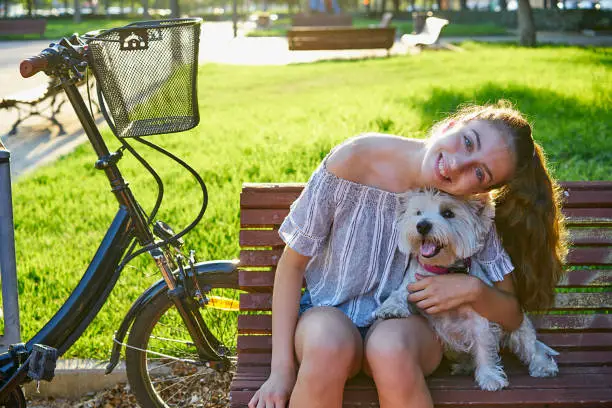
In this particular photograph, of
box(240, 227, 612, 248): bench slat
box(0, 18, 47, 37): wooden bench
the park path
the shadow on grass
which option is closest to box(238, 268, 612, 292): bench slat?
box(240, 227, 612, 248): bench slat

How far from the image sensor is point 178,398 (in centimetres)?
384

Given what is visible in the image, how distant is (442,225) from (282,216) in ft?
2.65

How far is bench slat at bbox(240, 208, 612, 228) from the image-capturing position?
10.7 ft

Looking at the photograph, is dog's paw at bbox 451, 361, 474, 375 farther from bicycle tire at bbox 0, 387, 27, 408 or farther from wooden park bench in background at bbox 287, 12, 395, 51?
wooden park bench in background at bbox 287, 12, 395, 51

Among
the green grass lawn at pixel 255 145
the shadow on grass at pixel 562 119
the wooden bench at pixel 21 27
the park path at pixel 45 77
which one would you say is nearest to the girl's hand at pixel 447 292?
the green grass lawn at pixel 255 145

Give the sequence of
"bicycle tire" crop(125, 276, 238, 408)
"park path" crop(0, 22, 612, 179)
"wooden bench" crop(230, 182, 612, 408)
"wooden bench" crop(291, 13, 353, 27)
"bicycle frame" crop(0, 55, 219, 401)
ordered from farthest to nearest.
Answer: "wooden bench" crop(291, 13, 353, 27) < "park path" crop(0, 22, 612, 179) < "bicycle tire" crop(125, 276, 238, 408) < "bicycle frame" crop(0, 55, 219, 401) < "wooden bench" crop(230, 182, 612, 408)

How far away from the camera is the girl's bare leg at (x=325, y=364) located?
8.14 ft

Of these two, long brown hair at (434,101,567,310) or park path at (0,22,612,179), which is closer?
long brown hair at (434,101,567,310)

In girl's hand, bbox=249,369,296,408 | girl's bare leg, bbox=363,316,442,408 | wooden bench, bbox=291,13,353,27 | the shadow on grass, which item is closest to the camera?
girl's bare leg, bbox=363,316,442,408

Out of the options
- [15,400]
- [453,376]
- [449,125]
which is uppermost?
[449,125]

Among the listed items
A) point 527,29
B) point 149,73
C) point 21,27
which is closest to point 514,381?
point 149,73

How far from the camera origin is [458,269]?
111 inches

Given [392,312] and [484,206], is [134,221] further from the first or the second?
[484,206]

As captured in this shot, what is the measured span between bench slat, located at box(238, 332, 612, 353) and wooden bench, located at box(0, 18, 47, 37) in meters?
30.8
